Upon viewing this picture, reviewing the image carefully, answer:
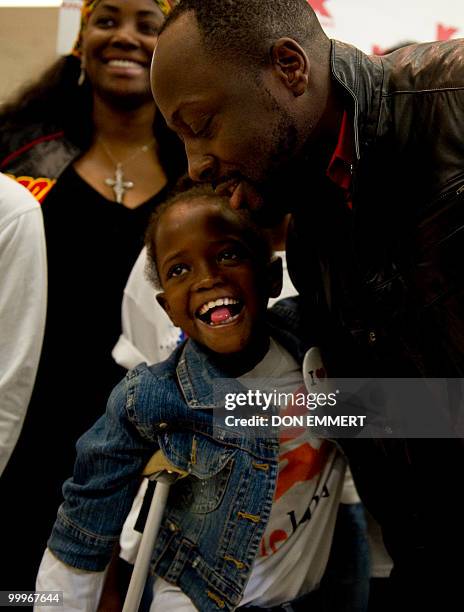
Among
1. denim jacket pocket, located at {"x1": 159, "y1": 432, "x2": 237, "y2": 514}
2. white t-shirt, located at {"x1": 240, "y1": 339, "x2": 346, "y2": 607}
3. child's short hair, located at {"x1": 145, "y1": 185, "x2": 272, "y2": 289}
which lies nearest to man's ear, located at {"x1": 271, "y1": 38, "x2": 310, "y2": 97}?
child's short hair, located at {"x1": 145, "y1": 185, "x2": 272, "y2": 289}

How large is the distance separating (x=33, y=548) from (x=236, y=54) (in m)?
1.12

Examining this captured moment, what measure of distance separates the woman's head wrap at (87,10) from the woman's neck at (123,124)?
0.19 m

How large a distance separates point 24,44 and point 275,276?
1.19 metres

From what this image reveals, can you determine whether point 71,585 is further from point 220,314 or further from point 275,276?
point 275,276

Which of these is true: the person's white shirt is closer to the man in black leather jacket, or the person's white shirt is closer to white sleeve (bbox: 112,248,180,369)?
white sleeve (bbox: 112,248,180,369)

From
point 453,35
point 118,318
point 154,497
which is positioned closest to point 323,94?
point 154,497

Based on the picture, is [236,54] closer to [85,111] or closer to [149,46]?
[149,46]

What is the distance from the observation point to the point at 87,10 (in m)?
1.98

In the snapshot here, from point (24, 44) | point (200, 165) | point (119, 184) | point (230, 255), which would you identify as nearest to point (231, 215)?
point (230, 255)

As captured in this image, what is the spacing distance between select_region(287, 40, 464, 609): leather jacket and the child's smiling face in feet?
0.43

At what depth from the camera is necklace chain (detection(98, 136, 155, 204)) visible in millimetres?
1925

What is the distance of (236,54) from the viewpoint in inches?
44.2

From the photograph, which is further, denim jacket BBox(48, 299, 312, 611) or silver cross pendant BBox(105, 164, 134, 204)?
silver cross pendant BBox(105, 164, 134, 204)

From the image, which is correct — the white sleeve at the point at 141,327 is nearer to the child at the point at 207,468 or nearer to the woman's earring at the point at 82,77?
the child at the point at 207,468
